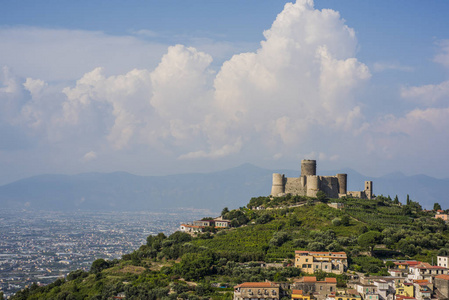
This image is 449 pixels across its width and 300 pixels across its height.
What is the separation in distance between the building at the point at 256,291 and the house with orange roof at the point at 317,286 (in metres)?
2.05

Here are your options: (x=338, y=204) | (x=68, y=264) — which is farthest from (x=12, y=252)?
(x=338, y=204)

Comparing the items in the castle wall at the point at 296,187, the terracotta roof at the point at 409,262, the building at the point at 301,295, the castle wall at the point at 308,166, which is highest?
the castle wall at the point at 308,166

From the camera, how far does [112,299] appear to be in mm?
47812

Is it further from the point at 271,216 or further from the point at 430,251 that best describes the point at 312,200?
the point at 430,251

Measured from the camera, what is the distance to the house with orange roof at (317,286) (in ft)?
146

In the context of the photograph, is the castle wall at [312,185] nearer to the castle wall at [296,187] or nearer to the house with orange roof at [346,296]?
the castle wall at [296,187]

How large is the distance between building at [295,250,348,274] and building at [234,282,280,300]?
19.1 feet

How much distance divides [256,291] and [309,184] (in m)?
30.5

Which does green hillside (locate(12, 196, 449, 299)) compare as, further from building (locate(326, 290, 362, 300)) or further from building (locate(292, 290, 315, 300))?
building (locate(292, 290, 315, 300))

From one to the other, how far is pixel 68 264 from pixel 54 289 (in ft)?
169

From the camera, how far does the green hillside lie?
49.1 meters

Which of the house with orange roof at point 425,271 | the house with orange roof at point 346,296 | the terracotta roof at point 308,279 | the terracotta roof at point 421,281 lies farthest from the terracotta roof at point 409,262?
the terracotta roof at point 308,279

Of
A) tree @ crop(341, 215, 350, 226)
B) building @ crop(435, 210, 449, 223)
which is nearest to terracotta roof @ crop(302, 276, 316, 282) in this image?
tree @ crop(341, 215, 350, 226)

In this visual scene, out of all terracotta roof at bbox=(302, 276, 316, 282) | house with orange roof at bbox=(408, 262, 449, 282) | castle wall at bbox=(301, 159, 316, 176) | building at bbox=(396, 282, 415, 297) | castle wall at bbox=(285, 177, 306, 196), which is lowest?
building at bbox=(396, 282, 415, 297)
